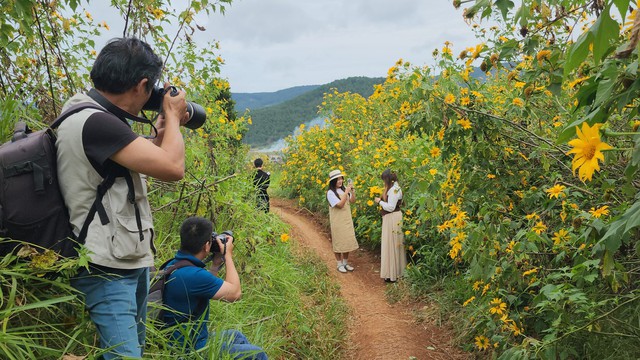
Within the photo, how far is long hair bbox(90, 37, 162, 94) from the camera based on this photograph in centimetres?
164

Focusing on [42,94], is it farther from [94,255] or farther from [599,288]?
[599,288]

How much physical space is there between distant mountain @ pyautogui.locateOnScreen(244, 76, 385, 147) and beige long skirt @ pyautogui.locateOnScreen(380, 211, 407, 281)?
1059 inches

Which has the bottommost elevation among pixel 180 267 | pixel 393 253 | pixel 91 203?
pixel 393 253

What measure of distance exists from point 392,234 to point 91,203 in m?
4.92

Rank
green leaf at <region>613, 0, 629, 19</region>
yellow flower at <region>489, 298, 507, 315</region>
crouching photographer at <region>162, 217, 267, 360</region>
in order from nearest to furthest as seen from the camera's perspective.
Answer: green leaf at <region>613, 0, 629, 19</region>
crouching photographer at <region>162, 217, 267, 360</region>
yellow flower at <region>489, 298, 507, 315</region>

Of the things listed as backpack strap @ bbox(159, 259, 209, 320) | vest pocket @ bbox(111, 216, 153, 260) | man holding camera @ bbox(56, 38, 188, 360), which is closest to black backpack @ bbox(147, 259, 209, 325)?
backpack strap @ bbox(159, 259, 209, 320)

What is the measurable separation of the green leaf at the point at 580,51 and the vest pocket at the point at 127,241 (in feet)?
4.53

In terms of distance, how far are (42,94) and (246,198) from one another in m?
3.24

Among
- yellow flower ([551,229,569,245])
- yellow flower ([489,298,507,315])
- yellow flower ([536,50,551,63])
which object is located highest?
yellow flower ([536,50,551,63])

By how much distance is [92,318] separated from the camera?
5.37ft

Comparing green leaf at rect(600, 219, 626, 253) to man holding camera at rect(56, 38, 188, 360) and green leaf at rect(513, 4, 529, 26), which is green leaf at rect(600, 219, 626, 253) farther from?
man holding camera at rect(56, 38, 188, 360)

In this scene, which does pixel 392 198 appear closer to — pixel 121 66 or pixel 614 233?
pixel 121 66

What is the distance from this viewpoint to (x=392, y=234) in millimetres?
6133

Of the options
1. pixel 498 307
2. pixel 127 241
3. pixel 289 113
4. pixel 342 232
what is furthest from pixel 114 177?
pixel 289 113
